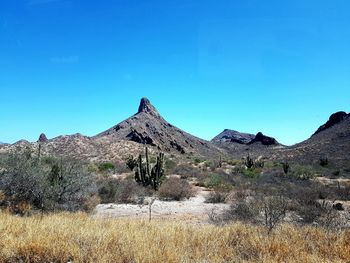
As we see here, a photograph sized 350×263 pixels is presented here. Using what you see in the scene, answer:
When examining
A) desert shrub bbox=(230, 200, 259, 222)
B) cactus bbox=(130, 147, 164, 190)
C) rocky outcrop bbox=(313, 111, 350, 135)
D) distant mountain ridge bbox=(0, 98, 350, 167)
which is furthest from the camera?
rocky outcrop bbox=(313, 111, 350, 135)

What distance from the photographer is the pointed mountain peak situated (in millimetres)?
96062

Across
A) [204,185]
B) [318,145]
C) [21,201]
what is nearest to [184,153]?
[318,145]

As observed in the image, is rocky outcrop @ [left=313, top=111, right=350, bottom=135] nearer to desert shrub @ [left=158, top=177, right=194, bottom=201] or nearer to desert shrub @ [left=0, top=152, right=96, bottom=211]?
desert shrub @ [left=158, top=177, right=194, bottom=201]

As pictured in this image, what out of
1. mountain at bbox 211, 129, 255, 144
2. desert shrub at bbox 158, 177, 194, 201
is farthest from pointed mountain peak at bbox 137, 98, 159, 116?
desert shrub at bbox 158, 177, 194, 201

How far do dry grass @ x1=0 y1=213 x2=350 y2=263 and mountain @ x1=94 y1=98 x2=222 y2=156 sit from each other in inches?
2354

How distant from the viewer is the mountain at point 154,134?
72.2 m

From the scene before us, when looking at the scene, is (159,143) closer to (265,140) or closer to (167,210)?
(265,140)

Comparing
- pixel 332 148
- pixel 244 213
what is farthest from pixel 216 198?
pixel 332 148

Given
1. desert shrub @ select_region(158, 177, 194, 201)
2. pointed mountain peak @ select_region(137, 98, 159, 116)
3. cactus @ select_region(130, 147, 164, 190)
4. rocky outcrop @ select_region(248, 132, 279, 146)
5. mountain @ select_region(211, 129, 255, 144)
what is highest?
pointed mountain peak @ select_region(137, 98, 159, 116)

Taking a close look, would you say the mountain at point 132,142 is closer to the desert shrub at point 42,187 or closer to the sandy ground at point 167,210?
the sandy ground at point 167,210

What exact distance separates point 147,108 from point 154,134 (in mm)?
19433

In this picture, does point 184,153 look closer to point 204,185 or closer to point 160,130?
point 160,130

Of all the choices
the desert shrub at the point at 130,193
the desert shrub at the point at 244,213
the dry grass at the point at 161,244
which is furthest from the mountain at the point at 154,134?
the dry grass at the point at 161,244

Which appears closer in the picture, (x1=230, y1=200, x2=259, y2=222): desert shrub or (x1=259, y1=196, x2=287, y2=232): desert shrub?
(x1=259, y1=196, x2=287, y2=232): desert shrub
